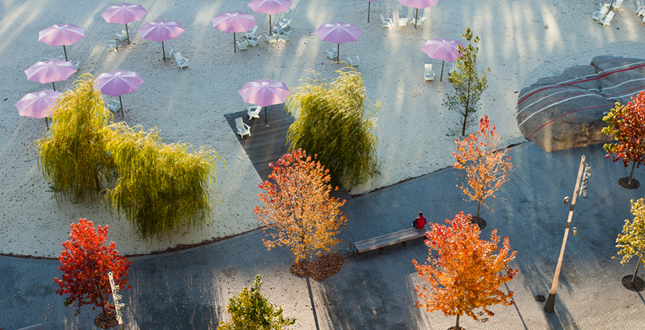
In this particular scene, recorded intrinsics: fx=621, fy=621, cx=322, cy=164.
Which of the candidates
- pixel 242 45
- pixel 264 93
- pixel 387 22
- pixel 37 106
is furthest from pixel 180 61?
pixel 387 22

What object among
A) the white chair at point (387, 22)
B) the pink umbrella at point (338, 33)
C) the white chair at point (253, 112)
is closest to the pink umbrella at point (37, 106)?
the white chair at point (253, 112)

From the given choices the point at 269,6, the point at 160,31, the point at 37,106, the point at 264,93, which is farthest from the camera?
the point at 269,6

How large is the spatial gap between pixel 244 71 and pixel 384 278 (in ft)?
41.8

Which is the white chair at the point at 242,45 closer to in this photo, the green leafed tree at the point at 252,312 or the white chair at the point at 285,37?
the white chair at the point at 285,37

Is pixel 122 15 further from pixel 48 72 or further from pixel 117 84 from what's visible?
pixel 117 84

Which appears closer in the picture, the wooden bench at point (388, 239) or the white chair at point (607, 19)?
the wooden bench at point (388, 239)

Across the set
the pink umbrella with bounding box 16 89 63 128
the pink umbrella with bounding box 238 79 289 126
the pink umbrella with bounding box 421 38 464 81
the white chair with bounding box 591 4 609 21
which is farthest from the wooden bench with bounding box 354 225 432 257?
the white chair with bounding box 591 4 609 21

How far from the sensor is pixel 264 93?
21719mm

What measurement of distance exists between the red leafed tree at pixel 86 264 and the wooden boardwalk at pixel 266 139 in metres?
6.62

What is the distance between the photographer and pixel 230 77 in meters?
25.8

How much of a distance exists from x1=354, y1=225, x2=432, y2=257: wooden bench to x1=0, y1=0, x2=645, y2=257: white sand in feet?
8.64

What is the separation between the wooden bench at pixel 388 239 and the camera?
17578 mm

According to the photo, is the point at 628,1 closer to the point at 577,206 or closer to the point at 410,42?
the point at 410,42

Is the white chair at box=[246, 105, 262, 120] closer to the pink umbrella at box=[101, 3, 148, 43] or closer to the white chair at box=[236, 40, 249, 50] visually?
the white chair at box=[236, 40, 249, 50]
